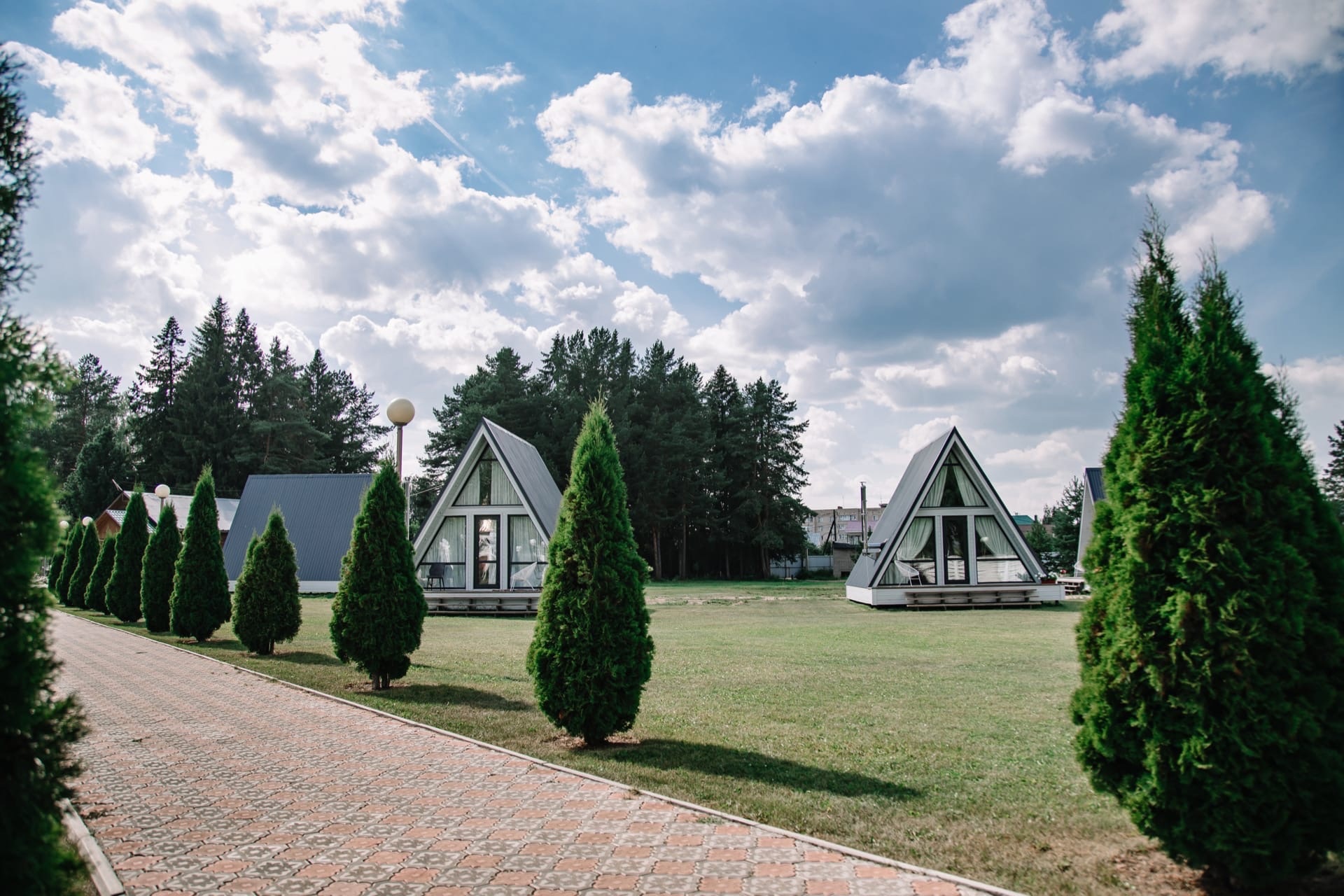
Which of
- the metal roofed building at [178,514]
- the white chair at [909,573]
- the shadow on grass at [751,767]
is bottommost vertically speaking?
the shadow on grass at [751,767]

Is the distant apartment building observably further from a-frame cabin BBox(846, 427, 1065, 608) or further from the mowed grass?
the mowed grass

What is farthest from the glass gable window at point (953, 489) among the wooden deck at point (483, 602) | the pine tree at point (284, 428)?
the pine tree at point (284, 428)

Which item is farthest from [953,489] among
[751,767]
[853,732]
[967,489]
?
[751,767]

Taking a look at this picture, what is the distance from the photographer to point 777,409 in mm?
51594

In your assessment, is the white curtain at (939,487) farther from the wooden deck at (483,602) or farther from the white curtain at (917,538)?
the wooden deck at (483,602)

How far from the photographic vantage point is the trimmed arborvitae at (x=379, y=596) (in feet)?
32.4

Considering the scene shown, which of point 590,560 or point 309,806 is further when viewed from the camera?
point 590,560

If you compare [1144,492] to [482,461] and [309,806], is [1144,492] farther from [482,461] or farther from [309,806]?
[482,461]

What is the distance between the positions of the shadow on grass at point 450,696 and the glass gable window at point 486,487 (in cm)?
1423

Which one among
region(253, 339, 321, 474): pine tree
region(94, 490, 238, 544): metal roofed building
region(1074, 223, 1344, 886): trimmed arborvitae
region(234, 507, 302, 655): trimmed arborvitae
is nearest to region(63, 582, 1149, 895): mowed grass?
region(234, 507, 302, 655): trimmed arborvitae

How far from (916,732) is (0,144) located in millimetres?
7242

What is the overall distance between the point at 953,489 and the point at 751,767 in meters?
20.6

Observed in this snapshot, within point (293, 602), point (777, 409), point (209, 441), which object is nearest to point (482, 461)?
point (293, 602)

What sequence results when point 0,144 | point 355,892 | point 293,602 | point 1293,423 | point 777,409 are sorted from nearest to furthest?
1. point 0,144
2. point 355,892
3. point 1293,423
4. point 293,602
5. point 777,409
